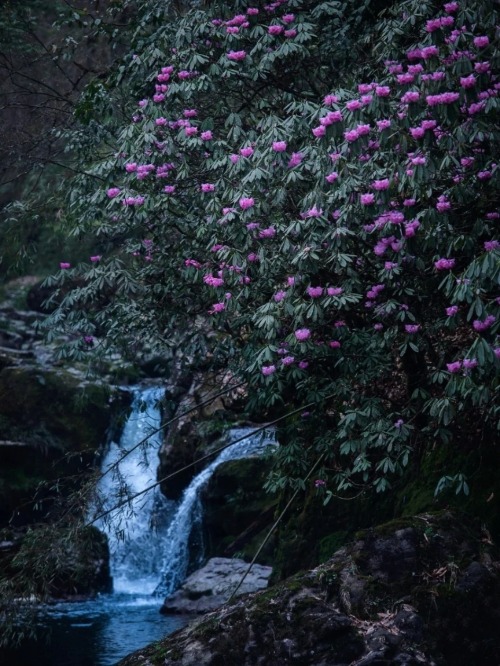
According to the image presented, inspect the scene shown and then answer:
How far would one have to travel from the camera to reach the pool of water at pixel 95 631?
8641 mm

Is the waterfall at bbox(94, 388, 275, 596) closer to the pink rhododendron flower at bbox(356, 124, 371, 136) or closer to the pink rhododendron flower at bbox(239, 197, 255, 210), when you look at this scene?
the pink rhododendron flower at bbox(239, 197, 255, 210)

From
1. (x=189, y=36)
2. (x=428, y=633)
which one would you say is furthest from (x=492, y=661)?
(x=189, y=36)

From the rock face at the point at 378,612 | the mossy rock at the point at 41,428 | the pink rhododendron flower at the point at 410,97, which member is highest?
the mossy rock at the point at 41,428

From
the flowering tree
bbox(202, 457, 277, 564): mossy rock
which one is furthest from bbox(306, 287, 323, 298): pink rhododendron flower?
bbox(202, 457, 277, 564): mossy rock

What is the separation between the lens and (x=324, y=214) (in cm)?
533

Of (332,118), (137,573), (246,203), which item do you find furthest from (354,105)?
(137,573)

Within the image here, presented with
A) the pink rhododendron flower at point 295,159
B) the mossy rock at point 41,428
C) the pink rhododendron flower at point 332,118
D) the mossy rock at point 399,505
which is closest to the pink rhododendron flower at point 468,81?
the pink rhododendron flower at point 332,118

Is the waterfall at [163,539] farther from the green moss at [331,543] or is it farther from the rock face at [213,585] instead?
the green moss at [331,543]

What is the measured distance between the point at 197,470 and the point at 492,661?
8.78m

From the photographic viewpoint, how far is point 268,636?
513 centimetres

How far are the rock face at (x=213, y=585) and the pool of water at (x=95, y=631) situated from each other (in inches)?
8.8

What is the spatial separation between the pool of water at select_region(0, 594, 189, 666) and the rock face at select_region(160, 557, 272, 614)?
223mm

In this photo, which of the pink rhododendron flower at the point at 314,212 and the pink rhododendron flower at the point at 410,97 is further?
the pink rhododendron flower at the point at 314,212

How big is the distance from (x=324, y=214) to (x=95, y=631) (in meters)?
6.89
